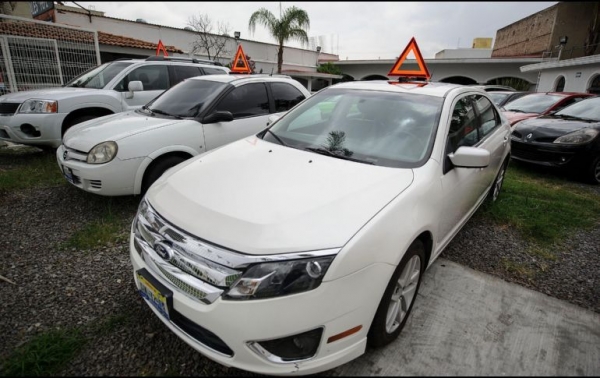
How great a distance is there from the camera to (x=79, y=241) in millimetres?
3119

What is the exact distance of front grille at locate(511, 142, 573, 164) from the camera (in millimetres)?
5611

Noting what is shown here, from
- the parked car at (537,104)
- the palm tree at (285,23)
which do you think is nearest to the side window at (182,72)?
the parked car at (537,104)

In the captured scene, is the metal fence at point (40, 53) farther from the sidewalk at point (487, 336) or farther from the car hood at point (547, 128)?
the car hood at point (547, 128)

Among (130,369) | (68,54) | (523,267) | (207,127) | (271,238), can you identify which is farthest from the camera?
(68,54)

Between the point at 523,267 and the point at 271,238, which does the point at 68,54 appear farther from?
the point at 523,267

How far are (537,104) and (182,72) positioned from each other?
827 cm

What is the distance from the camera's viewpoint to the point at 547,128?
593 centimetres

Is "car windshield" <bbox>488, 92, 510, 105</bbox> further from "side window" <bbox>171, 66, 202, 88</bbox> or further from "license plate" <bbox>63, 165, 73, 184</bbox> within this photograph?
"license plate" <bbox>63, 165, 73, 184</bbox>

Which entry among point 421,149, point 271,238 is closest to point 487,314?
point 421,149

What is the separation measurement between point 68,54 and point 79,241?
303 inches

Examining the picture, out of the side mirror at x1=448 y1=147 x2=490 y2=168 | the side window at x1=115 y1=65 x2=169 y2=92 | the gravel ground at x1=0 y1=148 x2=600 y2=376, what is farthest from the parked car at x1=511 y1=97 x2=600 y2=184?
the side window at x1=115 y1=65 x2=169 y2=92

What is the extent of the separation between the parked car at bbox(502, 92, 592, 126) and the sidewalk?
624cm

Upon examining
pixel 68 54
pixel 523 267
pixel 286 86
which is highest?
pixel 68 54

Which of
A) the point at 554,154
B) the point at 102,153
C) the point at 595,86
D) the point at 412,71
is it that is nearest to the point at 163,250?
the point at 102,153
